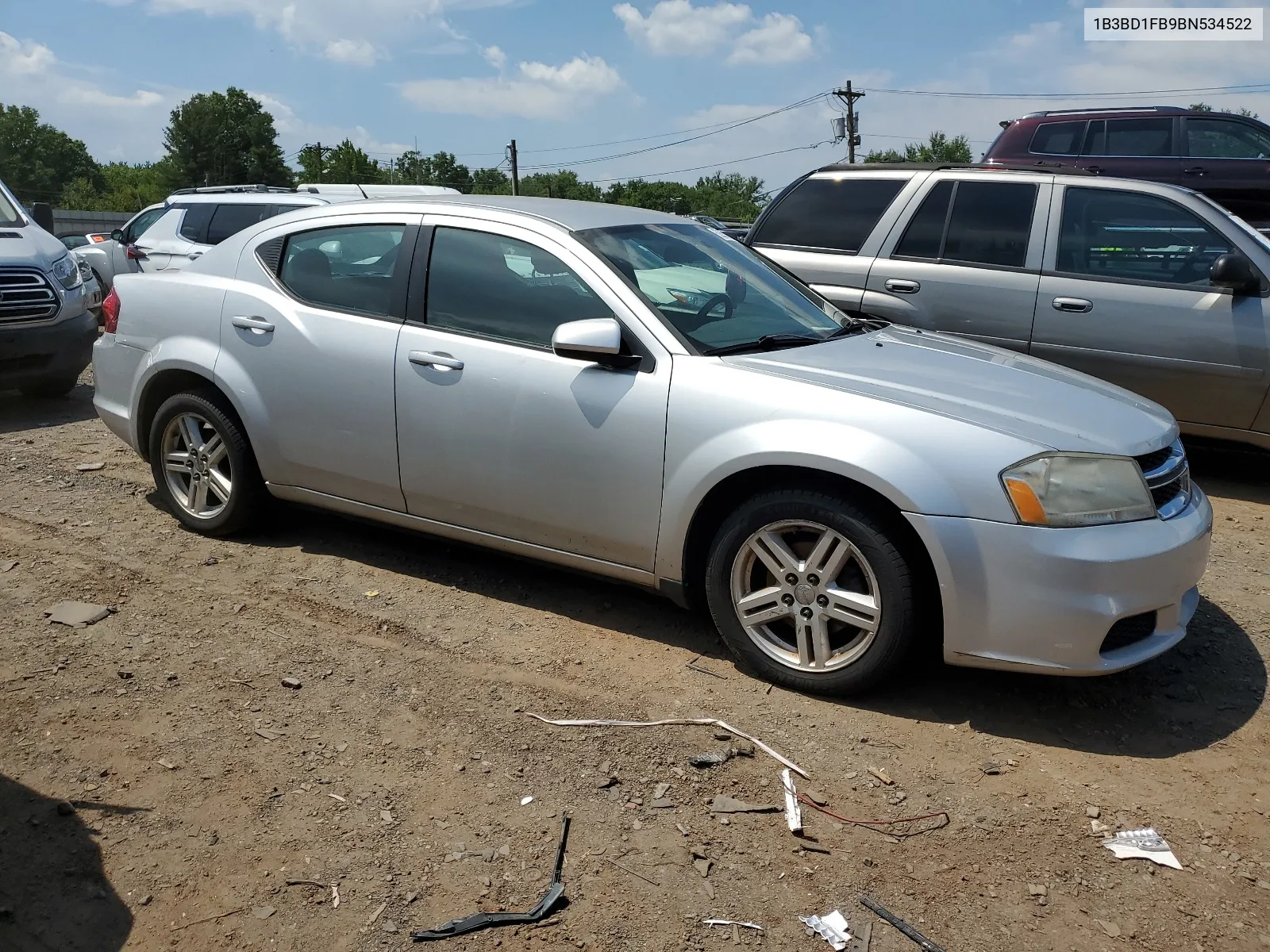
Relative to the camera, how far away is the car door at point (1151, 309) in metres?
6.25

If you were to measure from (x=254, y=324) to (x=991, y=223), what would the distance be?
458 centimetres

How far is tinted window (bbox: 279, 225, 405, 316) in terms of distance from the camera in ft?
15.5

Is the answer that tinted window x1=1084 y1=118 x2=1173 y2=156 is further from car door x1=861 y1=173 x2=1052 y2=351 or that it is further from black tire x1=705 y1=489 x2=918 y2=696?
black tire x1=705 y1=489 x2=918 y2=696

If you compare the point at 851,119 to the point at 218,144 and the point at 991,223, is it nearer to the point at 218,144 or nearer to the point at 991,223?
the point at 991,223

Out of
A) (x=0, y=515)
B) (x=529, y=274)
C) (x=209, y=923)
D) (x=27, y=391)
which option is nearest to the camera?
(x=209, y=923)

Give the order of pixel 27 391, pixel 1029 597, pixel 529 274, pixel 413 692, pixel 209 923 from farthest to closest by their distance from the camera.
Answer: pixel 27 391, pixel 529 274, pixel 413 692, pixel 1029 597, pixel 209 923

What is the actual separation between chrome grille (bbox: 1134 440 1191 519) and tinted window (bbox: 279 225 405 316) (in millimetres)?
3060

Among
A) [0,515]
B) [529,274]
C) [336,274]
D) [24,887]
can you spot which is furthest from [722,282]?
[0,515]

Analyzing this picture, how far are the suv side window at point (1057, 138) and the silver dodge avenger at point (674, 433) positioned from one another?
8092mm

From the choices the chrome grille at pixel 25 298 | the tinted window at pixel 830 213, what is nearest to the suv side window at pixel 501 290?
the tinted window at pixel 830 213

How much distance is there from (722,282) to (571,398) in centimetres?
96

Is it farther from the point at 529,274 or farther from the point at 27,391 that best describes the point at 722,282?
the point at 27,391

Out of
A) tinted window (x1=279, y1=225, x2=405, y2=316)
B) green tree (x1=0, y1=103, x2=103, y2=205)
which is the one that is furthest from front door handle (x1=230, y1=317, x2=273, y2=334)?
green tree (x1=0, y1=103, x2=103, y2=205)

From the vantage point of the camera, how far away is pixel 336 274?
4875mm
